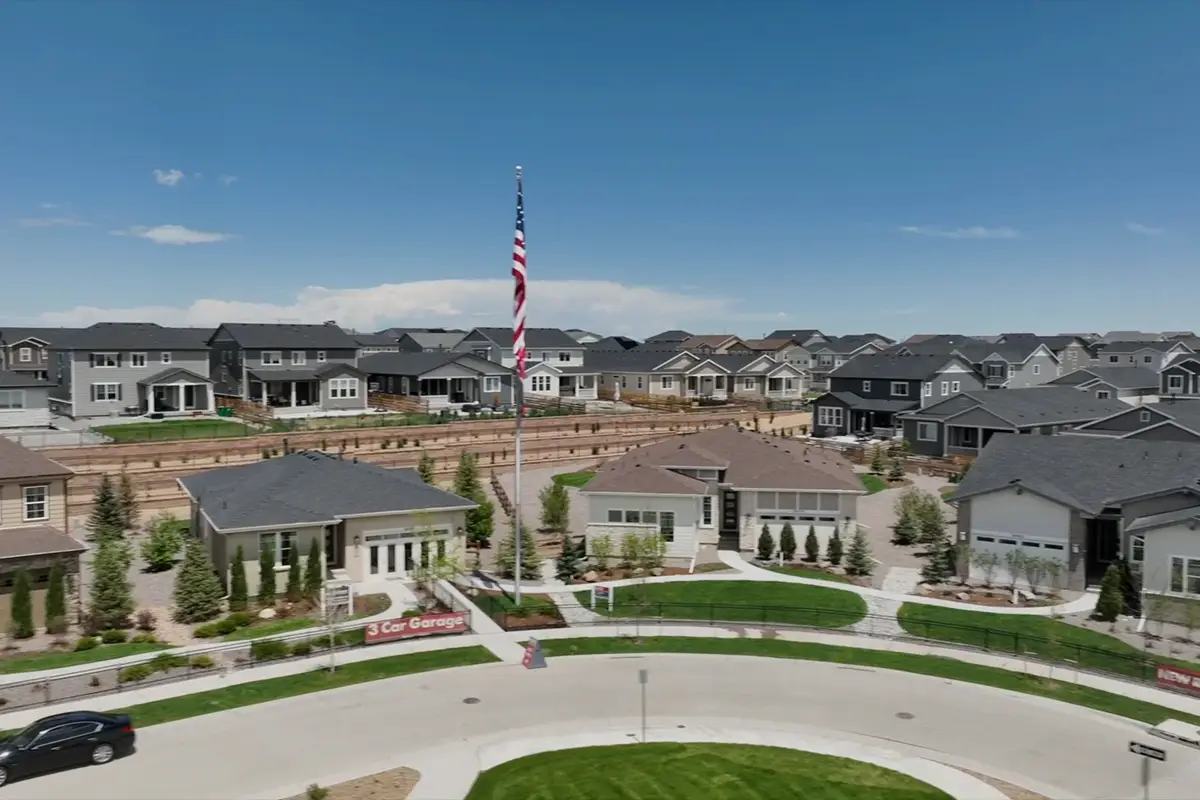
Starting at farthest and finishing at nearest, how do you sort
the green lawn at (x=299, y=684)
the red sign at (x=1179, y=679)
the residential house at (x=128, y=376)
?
1. the residential house at (x=128, y=376)
2. the red sign at (x=1179, y=679)
3. the green lawn at (x=299, y=684)

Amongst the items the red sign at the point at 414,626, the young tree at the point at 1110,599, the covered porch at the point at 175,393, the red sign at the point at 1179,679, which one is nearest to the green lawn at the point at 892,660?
the red sign at the point at 1179,679

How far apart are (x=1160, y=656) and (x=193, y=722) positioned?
27729 mm

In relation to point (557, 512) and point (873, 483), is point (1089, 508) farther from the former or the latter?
point (557, 512)

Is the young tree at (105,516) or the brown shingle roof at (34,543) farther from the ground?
the brown shingle roof at (34,543)

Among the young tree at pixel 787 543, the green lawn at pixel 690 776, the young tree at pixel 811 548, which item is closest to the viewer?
the green lawn at pixel 690 776

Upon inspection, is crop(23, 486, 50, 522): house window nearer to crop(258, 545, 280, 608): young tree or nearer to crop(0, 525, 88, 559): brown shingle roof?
crop(0, 525, 88, 559): brown shingle roof

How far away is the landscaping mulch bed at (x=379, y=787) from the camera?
59.1 ft

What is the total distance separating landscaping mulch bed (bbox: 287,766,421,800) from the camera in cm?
1802

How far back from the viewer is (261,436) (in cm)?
5472

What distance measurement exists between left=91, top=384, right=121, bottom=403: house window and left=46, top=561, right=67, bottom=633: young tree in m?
43.1

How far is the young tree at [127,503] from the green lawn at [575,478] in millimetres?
22997

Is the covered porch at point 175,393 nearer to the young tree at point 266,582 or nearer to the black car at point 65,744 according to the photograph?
the young tree at point 266,582

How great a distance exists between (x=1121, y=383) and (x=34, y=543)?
88.3 m

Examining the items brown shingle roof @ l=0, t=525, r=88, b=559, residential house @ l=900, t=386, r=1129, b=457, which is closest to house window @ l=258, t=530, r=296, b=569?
brown shingle roof @ l=0, t=525, r=88, b=559
